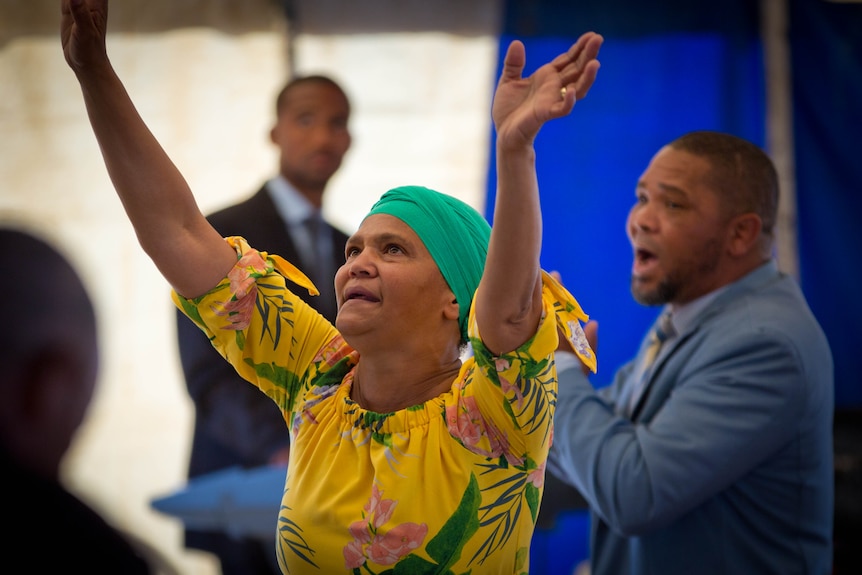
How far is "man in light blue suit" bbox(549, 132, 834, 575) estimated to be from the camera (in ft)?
5.54

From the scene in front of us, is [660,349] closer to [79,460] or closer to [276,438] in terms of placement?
[276,438]

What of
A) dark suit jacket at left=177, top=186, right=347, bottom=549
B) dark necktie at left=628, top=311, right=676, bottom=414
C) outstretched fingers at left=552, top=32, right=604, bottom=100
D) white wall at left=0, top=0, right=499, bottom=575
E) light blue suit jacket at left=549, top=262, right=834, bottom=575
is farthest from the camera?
white wall at left=0, top=0, right=499, bottom=575

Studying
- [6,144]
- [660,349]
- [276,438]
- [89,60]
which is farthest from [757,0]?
[6,144]

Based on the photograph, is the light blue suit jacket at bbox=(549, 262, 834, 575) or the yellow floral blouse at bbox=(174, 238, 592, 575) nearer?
the yellow floral blouse at bbox=(174, 238, 592, 575)

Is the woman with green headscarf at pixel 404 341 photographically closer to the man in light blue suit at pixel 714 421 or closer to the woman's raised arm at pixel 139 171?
the woman's raised arm at pixel 139 171

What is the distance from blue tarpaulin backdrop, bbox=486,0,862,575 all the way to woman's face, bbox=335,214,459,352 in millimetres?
1600

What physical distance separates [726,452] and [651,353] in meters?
0.39

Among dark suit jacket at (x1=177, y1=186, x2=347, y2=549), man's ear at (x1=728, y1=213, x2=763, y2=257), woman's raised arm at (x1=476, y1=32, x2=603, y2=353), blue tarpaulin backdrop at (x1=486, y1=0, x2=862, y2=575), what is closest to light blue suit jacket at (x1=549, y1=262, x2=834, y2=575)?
man's ear at (x1=728, y1=213, x2=763, y2=257)

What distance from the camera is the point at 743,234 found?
6.38 feet

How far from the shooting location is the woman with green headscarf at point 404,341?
1.08 meters

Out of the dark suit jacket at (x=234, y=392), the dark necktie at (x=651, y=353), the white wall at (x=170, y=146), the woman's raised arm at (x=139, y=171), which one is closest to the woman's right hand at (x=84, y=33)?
the woman's raised arm at (x=139, y=171)

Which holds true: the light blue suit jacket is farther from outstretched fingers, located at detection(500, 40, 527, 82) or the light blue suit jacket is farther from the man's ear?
outstretched fingers, located at detection(500, 40, 527, 82)

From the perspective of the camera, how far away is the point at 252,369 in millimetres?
1405

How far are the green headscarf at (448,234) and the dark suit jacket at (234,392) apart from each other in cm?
140
